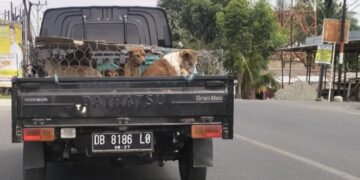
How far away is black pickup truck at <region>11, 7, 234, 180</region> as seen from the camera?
573 cm

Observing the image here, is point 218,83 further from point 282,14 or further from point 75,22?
point 282,14

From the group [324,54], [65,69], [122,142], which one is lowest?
[122,142]

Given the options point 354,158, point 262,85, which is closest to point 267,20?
point 262,85

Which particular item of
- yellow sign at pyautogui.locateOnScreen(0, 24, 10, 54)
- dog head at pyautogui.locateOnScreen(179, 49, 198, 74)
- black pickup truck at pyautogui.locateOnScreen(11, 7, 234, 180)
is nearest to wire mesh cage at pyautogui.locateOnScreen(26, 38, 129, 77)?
dog head at pyautogui.locateOnScreen(179, 49, 198, 74)

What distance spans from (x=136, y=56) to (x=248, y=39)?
99.0 ft

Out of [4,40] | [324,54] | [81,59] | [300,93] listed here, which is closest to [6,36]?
[4,40]

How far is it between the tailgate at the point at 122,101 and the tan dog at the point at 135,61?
1175mm

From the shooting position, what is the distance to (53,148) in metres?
6.29

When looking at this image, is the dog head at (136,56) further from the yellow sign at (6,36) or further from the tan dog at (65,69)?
the yellow sign at (6,36)

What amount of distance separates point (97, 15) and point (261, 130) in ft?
20.3

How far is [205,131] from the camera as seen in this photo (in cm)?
595

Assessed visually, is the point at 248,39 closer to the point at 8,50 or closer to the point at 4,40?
the point at 8,50

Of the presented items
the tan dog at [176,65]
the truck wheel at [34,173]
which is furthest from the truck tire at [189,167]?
the truck wheel at [34,173]

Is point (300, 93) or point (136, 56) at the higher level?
point (136, 56)
